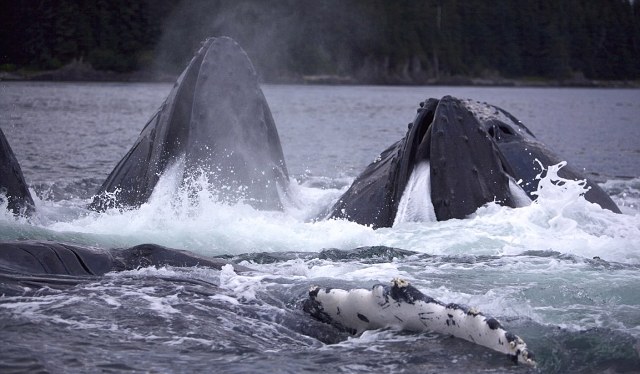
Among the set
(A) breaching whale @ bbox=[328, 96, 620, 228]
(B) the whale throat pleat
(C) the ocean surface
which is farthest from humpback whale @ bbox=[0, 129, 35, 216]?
(B) the whale throat pleat

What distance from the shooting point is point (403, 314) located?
260 inches

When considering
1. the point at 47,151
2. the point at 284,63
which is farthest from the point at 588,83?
the point at 47,151

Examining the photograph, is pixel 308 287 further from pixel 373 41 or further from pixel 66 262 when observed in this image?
pixel 373 41

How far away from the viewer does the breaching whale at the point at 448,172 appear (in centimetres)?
1003

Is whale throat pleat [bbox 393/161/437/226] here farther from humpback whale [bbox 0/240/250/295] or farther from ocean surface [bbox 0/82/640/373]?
humpback whale [bbox 0/240/250/295]

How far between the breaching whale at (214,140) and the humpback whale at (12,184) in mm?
914

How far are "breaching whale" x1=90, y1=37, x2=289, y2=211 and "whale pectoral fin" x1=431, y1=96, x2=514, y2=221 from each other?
233 cm

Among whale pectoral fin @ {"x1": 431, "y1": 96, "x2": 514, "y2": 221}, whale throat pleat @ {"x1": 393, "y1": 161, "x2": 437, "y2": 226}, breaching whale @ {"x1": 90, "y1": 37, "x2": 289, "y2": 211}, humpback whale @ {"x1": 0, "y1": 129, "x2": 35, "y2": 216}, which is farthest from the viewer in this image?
breaching whale @ {"x1": 90, "y1": 37, "x2": 289, "y2": 211}

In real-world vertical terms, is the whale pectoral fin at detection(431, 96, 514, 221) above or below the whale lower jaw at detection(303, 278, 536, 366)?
above

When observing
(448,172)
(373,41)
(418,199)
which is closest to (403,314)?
(448,172)

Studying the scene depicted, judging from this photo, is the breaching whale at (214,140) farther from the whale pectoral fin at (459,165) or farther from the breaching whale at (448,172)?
the whale pectoral fin at (459,165)

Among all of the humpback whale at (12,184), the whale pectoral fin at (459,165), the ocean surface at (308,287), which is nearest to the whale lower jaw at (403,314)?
the ocean surface at (308,287)

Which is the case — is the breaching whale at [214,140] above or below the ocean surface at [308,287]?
above

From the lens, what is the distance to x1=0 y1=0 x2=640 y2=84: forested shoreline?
290 feet
